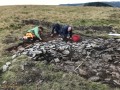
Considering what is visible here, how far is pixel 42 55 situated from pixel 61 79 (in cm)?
307

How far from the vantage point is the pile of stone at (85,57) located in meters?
17.9

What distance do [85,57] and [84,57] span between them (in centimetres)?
6

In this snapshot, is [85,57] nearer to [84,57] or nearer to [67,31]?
[84,57]

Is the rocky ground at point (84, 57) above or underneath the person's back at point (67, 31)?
underneath

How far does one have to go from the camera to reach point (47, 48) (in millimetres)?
20312

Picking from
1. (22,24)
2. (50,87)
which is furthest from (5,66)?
(22,24)

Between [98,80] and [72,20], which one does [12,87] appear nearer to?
[98,80]

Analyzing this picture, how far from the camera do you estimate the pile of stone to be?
17938 mm

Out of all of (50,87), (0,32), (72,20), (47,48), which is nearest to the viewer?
(50,87)

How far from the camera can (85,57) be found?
19.7 m

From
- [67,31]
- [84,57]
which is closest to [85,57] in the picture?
[84,57]

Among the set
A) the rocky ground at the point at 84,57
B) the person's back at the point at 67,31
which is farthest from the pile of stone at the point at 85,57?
the person's back at the point at 67,31

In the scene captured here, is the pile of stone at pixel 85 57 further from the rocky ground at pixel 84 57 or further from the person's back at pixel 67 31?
the person's back at pixel 67 31

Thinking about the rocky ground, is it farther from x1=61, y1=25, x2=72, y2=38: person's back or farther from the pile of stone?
x1=61, y1=25, x2=72, y2=38: person's back
